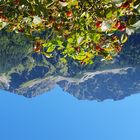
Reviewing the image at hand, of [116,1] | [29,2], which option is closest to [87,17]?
[29,2]

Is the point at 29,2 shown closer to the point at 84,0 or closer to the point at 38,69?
the point at 84,0

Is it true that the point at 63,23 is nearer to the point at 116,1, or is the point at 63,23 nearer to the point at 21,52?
the point at 116,1

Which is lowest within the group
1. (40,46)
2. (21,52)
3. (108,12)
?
(21,52)

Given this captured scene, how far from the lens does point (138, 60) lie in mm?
88625

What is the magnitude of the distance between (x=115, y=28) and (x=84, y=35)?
491 mm

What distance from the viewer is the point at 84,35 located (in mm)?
6090

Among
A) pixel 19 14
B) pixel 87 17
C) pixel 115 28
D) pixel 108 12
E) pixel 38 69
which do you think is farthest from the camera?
pixel 38 69

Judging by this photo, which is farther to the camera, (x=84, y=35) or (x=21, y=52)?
(x=21, y=52)

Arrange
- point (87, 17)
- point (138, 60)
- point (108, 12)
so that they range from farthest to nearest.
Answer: point (138, 60) → point (87, 17) → point (108, 12)

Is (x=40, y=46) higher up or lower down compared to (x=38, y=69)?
higher up

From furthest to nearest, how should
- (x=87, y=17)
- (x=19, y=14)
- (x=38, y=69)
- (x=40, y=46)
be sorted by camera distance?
(x=38, y=69)
(x=40, y=46)
(x=19, y=14)
(x=87, y=17)

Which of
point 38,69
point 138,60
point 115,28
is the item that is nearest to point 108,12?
point 115,28

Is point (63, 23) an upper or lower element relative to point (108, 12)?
lower

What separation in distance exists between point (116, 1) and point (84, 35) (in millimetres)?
1300
